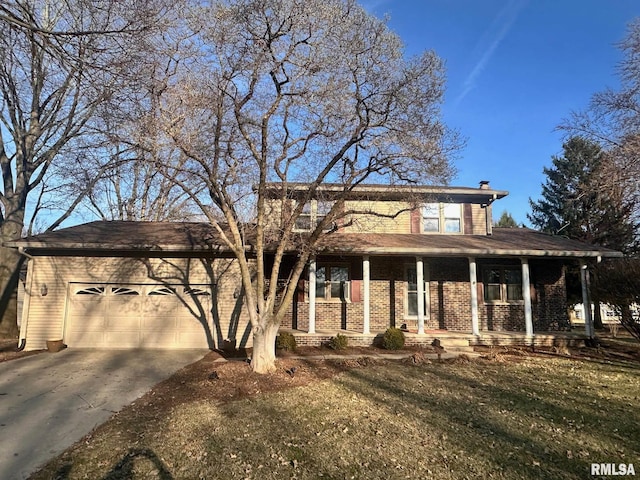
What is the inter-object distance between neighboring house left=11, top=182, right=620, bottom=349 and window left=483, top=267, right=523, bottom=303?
4 centimetres

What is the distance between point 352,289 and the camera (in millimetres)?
13797

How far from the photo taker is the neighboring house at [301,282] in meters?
11.7

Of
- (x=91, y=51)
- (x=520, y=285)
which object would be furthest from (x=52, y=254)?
(x=520, y=285)

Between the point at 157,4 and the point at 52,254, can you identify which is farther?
the point at 52,254

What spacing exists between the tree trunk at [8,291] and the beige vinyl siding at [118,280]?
2844 millimetres

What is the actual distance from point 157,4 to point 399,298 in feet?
36.3

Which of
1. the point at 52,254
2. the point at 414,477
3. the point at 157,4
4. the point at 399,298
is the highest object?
the point at 157,4

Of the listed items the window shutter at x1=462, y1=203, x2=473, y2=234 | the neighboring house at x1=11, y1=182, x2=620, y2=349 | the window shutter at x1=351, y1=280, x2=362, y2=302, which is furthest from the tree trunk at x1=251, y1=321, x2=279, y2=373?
the window shutter at x1=462, y1=203, x2=473, y2=234

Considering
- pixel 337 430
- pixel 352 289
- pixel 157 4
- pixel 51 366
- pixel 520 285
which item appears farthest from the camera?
pixel 520 285

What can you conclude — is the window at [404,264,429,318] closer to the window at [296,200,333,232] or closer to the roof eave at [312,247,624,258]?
the roof eave at [312,247,624,258]

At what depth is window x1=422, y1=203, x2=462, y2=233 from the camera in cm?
1543

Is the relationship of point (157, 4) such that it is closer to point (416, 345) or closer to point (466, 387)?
point (466, 387)

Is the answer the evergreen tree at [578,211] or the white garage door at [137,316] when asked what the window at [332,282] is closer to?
the white garage door at [137,316]

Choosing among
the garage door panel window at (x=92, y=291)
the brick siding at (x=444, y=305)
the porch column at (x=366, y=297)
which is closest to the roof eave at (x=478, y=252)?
the porch column at (x=366, y=297)
